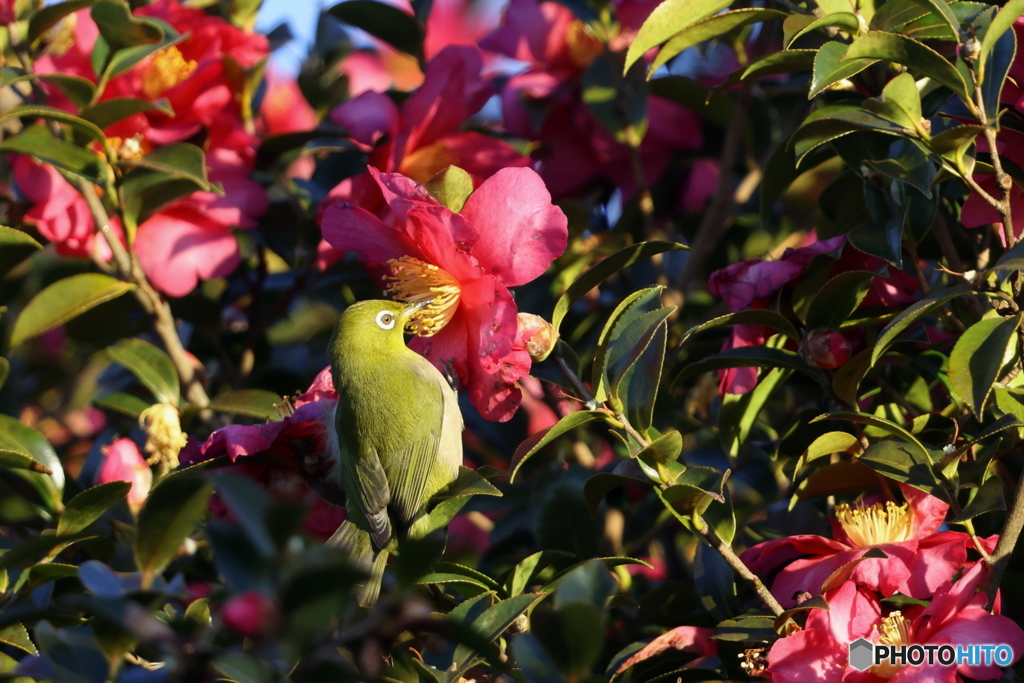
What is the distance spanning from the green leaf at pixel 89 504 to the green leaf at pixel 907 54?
3.61 feet

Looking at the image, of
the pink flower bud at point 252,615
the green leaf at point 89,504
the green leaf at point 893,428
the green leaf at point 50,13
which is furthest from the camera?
the green leaf at point 50,13

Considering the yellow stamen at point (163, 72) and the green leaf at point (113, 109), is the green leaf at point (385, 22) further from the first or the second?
the green leaf at point (113, 109)

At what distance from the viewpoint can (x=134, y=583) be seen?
91 cm

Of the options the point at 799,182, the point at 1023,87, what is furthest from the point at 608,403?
the point at 799,182

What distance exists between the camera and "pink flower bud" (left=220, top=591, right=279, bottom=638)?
667mm

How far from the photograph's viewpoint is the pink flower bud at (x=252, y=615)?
2.19ft

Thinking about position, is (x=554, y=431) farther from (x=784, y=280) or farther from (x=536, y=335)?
(x=784, y=280)

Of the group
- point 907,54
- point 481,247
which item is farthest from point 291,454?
point 907,54

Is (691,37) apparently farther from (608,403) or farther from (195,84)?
(195,84)

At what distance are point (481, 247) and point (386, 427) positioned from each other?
19.8 inches

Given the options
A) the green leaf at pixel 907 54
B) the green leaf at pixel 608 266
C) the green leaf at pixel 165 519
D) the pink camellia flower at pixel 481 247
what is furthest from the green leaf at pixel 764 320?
the green leaf at pixel 165 519

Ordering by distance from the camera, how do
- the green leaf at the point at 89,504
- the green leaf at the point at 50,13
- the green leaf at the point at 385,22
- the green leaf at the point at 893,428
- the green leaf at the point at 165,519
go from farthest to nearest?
1. the green leaf at the point at 385,22
2. the green leaf at the point at 50,13
3. the green leaf at the point at 89,504
4. the green leaf at the point at 893,428
5. the green leaf at the point at 165,519

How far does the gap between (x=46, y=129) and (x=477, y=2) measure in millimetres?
1507

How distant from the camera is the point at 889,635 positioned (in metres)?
1.23
